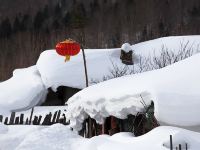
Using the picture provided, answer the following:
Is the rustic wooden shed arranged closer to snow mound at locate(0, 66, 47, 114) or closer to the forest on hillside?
snow mound at locate(0, 66, 47, 114)

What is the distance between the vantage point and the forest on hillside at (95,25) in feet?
115

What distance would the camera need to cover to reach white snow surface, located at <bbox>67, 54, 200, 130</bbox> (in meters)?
5.91

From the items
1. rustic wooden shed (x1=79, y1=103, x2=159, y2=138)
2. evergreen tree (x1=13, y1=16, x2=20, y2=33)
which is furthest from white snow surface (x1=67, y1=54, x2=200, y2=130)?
evergreen tree (x1=13, y1=16, x2=20, y2=33)

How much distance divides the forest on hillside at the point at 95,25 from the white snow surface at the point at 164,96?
25.4 metres

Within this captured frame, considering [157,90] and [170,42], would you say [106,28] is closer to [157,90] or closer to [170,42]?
[170,42]

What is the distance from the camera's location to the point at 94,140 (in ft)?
22.2

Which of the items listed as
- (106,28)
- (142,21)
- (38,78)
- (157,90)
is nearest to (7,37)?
(106,28)

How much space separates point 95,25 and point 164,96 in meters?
32.9

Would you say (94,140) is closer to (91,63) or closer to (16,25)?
(91,63)

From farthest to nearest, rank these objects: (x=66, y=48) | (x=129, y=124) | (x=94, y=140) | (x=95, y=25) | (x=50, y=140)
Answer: (x=95, y=25) < (x=66, y=48) < (x=50, y=140) < (x=129, y=124) < (x=94, y=140)

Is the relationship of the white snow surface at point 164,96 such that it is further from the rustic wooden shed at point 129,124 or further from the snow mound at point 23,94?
the snow mound at point 23,94

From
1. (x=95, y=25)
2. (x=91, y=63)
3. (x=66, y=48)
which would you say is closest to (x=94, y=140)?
(x=66, y=48)

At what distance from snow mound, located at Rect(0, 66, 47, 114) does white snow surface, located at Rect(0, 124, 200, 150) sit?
11.1 meters

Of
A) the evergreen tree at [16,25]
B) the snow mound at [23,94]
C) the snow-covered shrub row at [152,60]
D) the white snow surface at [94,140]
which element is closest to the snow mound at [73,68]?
the snow-covered shrub row at [152,60]
